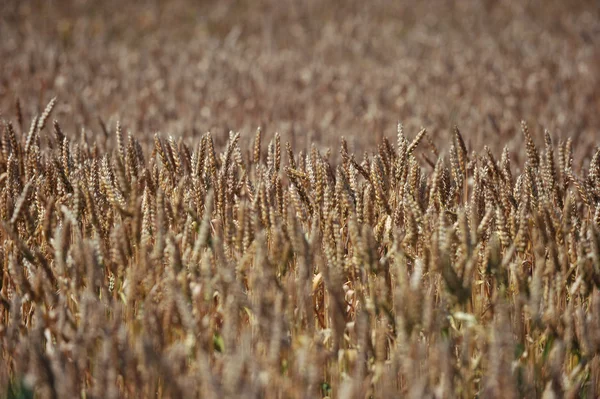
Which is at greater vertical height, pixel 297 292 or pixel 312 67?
pixel 312 67

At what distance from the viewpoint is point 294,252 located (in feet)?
5.76

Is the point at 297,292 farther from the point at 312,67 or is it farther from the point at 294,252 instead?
the point at 312,67

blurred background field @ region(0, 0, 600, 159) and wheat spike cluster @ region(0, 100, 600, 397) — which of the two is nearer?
wheat spike cluster @ region(0, 100, 600, 397)

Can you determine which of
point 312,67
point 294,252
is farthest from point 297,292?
point 312,67

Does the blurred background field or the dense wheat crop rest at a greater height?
the blurred background field

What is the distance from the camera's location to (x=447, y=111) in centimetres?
455

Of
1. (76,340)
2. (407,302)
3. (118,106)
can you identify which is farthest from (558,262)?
(118,106)

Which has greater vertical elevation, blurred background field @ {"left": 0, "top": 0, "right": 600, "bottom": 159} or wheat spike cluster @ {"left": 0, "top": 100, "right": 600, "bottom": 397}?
blurred background field @ {"left": 0, "top": 0, "right": 600, "bottom": 159}

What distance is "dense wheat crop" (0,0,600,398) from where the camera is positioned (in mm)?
1172

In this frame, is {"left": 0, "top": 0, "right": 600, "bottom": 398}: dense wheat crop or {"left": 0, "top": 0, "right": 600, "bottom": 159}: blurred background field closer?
{"left": 0, "top": 0, "right": 600, "bottom": 398}: dense wheat crop

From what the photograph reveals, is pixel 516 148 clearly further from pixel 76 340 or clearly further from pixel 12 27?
pixel 12 27

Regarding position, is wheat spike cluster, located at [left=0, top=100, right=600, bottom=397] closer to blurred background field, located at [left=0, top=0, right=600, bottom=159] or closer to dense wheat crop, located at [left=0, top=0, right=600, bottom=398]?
dense wheat crop, located at [left=0, top=0, right=600, bottom=398]

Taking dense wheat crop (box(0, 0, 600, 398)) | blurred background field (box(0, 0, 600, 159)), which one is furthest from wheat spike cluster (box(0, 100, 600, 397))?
blurred background field (box(0, 0, 600, 159))

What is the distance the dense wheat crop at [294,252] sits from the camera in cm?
117
